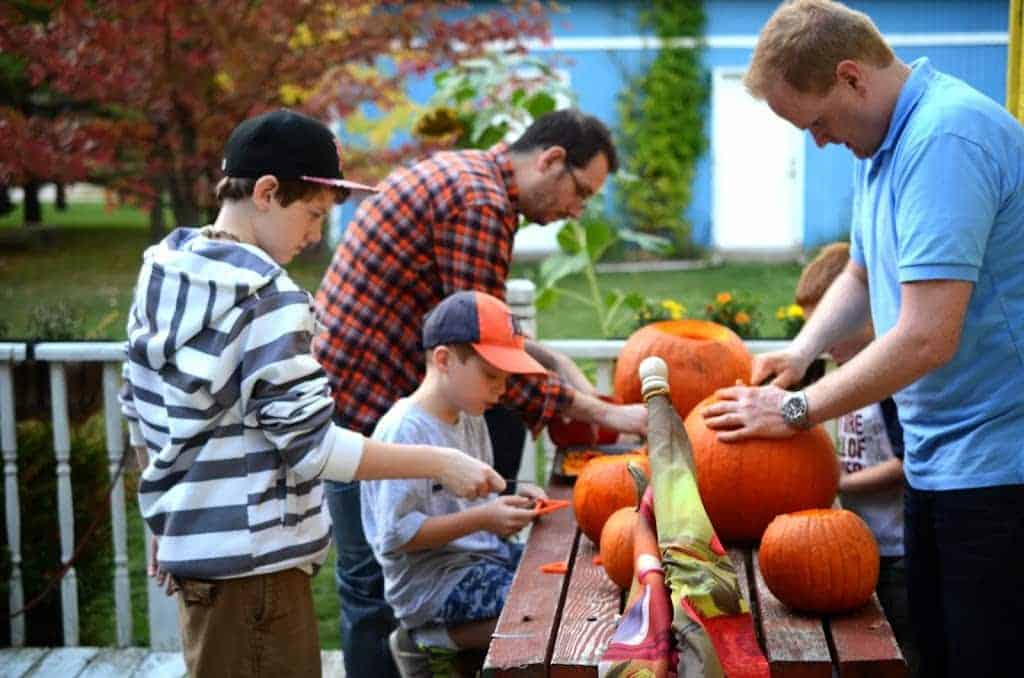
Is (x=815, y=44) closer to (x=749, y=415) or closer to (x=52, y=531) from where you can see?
(x=749, y=415)

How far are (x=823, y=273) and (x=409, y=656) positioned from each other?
5.24ft

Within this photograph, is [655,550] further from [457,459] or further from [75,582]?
[75,582]

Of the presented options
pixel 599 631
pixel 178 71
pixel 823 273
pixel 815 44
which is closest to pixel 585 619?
pixel 599 631

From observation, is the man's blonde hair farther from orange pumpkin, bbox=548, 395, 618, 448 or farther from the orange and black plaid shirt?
orange pumpkin, bbox=548, 395, 618, 448

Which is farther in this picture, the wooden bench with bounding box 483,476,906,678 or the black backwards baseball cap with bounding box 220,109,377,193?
the black backwards baseball cap with bounding box 220,109,377,193

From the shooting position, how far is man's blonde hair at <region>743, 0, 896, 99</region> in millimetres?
2527

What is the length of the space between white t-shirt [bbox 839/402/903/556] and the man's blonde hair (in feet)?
3.51

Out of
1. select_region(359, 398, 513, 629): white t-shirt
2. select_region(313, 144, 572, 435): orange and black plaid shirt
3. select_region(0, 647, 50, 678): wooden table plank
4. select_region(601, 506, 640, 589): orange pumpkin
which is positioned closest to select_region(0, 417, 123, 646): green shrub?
select_region(0, 647, 50, 678): wooden table plank

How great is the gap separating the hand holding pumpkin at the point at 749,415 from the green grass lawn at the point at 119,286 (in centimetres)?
253

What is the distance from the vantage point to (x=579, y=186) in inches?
140

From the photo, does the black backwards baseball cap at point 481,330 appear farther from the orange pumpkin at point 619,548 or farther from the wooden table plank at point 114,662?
the wooden table plank at point 114,662

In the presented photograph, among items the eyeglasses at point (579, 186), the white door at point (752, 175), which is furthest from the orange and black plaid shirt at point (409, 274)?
the white door at point (752, 175)

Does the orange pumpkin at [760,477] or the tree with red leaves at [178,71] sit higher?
the tree with red leaves at [178,71]

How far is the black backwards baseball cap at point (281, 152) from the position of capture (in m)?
2.47
